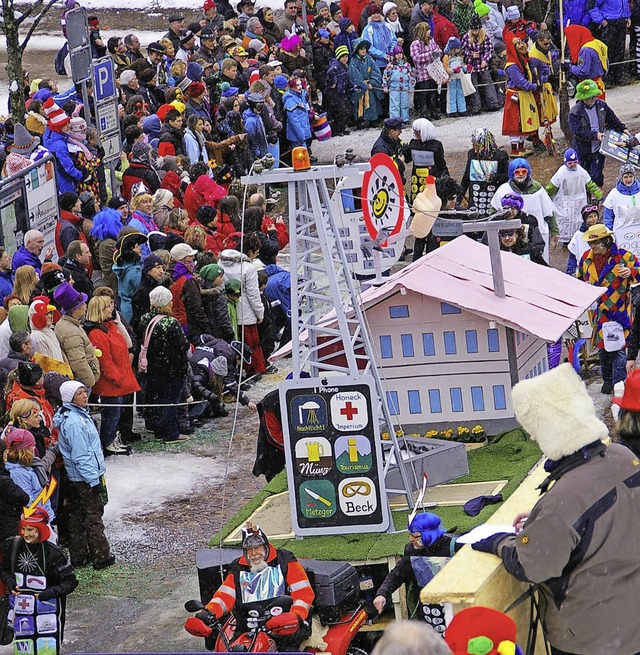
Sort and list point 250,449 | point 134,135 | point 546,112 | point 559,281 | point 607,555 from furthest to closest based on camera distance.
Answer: point 546,112 → point 134,135 → point 250,449 → point 559,281 → point 607,555

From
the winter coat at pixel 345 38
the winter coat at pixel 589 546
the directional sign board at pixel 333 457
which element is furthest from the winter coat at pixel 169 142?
the winter coat at pixel 589 546

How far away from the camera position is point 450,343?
10.4 metres

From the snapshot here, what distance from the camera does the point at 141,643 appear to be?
9172 mm

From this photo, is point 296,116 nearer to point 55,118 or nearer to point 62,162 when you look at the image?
point 55,118

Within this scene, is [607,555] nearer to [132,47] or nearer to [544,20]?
[132,47]

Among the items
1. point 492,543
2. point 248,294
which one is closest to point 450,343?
point 248,294

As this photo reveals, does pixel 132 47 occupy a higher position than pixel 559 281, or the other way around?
pixel 132 47

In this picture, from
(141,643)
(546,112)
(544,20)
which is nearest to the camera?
(141,643)

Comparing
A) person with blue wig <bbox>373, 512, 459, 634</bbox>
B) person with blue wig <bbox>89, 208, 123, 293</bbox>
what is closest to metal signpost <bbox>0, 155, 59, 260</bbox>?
person with blue wig <bbox>89, 208, 123, 293</bbox>

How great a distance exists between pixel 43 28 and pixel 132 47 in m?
11.3

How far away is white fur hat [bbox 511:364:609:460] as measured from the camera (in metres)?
5.54

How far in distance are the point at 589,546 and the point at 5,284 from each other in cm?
775

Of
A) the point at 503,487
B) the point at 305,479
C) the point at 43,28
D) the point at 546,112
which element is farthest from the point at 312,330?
the point at 43,28

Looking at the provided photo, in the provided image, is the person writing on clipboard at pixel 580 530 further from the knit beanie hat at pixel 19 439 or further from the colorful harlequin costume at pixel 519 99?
the colorful harlequin costume at pixel 519 99
